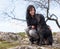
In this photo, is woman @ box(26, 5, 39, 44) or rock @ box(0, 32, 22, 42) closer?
woman @ box(26, 5, 39, 44)

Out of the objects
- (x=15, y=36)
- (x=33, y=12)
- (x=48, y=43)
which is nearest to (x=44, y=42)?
(x=48, y=43)

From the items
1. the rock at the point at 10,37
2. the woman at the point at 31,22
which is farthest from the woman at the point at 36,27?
the rock at the point at 10,37

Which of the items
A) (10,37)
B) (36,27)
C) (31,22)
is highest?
(31,22)

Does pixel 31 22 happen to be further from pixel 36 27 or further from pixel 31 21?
pixel 36 27

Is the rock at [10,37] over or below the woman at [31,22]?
below

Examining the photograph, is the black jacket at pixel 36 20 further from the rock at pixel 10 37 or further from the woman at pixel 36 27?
the rock at pixel 10 37

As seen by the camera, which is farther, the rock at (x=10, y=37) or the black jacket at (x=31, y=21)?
the rock at (x=10, y=37)

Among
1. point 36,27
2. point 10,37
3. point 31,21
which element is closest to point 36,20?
point 31,21

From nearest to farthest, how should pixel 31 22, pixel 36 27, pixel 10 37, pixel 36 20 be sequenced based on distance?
pixel 31 22, pixel 36 20, pixel 36 27, pixel 10 37

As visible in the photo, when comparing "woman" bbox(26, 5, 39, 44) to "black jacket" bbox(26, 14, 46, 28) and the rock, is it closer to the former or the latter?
"black jacket" bbox(26, 14, 46, 28)

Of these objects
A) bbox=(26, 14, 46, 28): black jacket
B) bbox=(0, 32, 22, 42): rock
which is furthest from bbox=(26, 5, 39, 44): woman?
bbox=(0, 32, 22, 42): rock

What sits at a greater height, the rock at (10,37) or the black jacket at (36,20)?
the black jacket at (36,20)

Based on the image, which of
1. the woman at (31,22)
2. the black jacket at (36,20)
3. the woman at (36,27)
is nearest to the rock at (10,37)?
the woman at (36,27)

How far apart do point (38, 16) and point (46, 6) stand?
668 cm
